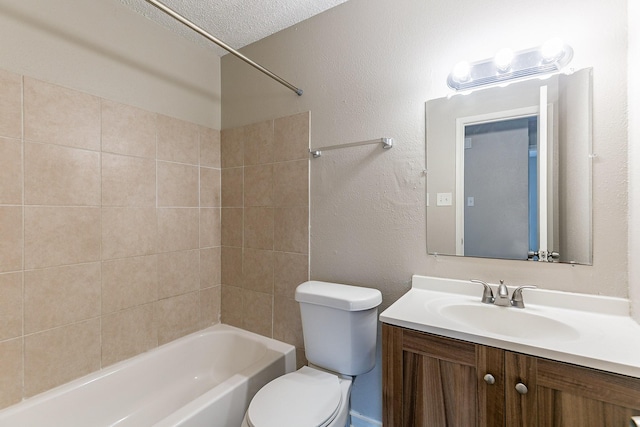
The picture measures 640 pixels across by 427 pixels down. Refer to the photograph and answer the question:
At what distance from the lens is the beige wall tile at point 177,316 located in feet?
6.01

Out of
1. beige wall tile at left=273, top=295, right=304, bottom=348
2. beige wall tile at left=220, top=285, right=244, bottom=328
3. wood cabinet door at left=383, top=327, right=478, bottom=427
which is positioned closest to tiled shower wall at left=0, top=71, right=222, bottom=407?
beige wall tile at left=220, top=285, right=244, bottom=328

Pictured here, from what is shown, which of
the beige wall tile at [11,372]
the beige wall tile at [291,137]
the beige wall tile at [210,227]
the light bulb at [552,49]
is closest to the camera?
the light bulb at [552,49]

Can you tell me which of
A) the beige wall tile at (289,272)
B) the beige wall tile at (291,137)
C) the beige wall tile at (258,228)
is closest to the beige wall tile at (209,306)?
the beige wall tile at (258,228)

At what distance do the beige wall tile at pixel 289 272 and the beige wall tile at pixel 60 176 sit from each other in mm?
1086

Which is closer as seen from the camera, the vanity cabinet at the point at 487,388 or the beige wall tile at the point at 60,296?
the vanity cabinet at the point at 487,388

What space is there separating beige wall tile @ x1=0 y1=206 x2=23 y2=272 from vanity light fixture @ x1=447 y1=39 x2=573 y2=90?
2.08m

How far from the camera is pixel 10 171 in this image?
1.27 m

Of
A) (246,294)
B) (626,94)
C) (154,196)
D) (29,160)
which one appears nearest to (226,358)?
(246,294)

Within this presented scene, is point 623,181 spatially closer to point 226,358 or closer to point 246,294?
point 246,294

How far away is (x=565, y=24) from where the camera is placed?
1.13 metres

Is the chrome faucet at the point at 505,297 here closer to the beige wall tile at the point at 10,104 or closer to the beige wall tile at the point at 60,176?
the beige wall tile at the point at 60,176

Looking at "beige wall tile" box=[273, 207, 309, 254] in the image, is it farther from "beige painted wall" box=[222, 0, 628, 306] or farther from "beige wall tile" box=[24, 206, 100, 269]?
"beige wall tile" box=[24, 206, 100, 269]

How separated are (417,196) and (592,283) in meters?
0.75

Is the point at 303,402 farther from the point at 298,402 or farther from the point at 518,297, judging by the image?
the point at 518,297
